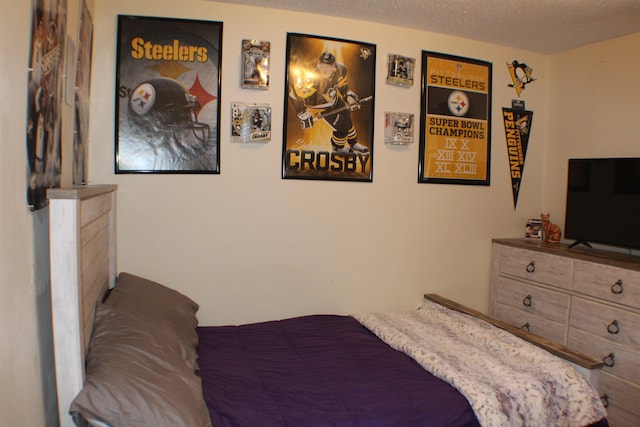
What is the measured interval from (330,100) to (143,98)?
44.7 inches

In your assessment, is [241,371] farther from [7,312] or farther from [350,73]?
[350,73]

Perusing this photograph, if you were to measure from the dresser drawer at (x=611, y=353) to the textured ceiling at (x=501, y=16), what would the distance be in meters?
1.95

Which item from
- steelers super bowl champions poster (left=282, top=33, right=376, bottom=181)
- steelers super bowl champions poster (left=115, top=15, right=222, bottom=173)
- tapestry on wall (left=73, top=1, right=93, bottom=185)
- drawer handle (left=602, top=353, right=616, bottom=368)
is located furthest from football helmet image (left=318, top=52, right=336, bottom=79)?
drawer handle (left=602, top=353, right=616, bottom=368)

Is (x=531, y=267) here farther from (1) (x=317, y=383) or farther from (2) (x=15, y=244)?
(2) (x=15, y=244)

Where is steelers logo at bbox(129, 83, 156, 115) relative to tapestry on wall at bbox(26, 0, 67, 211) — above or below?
above

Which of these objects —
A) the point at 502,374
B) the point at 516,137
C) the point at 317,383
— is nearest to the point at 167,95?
the point at 317,383

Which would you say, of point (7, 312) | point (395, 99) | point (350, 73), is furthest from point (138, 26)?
point (7, 312)

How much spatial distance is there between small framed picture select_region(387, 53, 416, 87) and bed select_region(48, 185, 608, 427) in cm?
160

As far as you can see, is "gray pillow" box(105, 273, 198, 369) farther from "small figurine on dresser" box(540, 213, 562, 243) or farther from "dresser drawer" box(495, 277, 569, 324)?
"small figurine on dresser" box(540, 213, 562, 243)

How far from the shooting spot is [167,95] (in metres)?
2.59

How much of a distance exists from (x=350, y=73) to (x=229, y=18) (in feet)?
2.71

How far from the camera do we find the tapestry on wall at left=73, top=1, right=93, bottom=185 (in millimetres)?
1997

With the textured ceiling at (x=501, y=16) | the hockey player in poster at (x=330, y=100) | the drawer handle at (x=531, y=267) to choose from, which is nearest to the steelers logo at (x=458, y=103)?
the textured ceiling at (x=501, y=16)

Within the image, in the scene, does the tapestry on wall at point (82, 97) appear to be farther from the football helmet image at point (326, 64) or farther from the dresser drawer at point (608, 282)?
the dresser drawer at point (608, 282)
